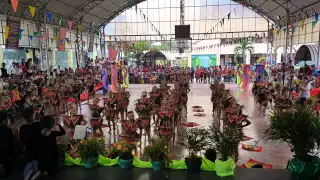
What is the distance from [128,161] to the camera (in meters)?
4.17

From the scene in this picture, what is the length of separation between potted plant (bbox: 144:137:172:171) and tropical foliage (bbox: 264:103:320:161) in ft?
4.75

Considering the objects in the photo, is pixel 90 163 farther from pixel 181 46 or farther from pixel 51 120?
pixel 181 46

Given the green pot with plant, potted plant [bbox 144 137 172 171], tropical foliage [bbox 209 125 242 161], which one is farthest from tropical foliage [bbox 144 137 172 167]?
the green pot with plant

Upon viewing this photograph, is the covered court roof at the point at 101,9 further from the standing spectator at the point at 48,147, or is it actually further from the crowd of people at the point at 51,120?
the standing spectator at the point at 48,147

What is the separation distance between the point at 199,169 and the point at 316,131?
1590 mm

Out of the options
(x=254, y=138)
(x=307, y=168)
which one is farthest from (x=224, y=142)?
(x=254, y=138)

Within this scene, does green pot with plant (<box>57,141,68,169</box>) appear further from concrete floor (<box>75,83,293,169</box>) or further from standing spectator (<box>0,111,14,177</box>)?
concrete floor (<box>75,83,293,169</box>)

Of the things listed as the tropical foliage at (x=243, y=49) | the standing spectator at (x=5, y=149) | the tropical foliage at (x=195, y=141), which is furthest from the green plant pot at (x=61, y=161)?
the tropical foliage at (x=243, y=49)

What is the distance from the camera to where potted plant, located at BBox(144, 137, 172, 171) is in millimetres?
4027

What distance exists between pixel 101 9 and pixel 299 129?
25870 millimetres

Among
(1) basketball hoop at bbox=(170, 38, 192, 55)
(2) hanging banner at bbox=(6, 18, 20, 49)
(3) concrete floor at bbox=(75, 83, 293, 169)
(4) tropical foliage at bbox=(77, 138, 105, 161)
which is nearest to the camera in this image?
(4) tropical foliage at bbox=(77, 138, 105, 161)

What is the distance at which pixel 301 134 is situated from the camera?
3.52 m

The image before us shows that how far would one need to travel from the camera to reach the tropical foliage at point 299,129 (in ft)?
11.4

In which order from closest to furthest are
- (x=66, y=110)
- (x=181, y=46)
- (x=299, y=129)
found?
1. (x=299, y=129)
2. (x=66, y=110)
3. (x=181, y=46)
